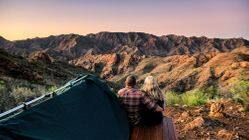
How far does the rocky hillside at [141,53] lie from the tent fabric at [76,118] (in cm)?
4433

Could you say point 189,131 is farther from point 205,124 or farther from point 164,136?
point 164,136

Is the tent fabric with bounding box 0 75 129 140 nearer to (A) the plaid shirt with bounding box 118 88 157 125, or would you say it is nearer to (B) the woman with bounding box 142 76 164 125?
(A) the plaid shirt with bounding box 118 88 157 125

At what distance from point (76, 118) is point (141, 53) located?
142 meters

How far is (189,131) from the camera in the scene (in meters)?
10.2

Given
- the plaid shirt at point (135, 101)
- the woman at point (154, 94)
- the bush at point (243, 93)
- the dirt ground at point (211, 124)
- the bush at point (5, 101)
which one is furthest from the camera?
the bush at point (243, 93)

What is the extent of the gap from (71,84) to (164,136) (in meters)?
1.90

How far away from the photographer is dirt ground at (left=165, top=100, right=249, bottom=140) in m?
9.84

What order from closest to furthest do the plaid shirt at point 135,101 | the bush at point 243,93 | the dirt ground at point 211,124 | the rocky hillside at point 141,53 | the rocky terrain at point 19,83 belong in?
the plaid shirt at point 135,101 < the dirt ground at point 211,124 < the rocky terrain at point 19,83 < the bush at point 243,93 < the rocky hillside at point 141,53

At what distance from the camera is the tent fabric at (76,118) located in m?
4.13

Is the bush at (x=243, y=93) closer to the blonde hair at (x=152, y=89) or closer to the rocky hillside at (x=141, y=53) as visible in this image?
the blonde hair at (x=152, y=89)

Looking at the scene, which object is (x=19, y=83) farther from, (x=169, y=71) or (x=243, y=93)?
(x=169, y=71)

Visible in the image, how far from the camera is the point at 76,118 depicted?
5199mm

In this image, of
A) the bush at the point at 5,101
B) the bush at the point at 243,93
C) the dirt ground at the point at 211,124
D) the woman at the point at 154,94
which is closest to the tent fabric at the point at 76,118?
the woman at the point at 154,94

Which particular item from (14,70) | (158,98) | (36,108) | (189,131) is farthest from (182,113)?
(14,70)
